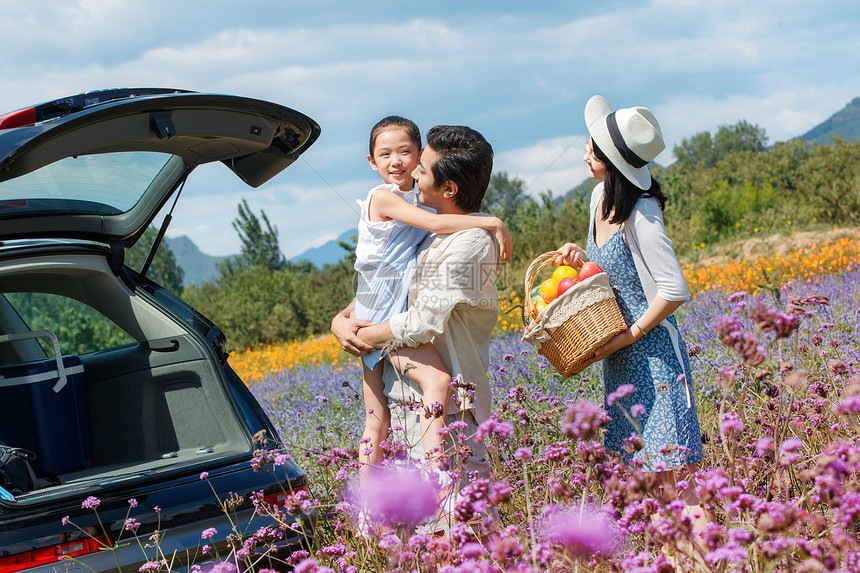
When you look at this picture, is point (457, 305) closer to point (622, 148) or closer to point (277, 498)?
point (622, 148)

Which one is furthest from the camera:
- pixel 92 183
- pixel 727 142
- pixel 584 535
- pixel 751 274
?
pixel 727 142

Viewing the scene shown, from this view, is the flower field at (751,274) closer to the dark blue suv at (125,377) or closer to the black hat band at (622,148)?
the dark blue suv at (125,377)

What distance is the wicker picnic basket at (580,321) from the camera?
2506 millimetres

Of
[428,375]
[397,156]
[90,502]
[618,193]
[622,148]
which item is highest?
[397,156]

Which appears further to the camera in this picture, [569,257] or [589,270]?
[569,257]

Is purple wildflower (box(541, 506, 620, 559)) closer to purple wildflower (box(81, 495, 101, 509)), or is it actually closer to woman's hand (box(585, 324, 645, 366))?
woman's hand (box(585, 324, 645, 366))

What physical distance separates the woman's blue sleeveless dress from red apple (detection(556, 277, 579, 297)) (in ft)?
0.68

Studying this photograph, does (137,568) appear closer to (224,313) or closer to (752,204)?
(224,313)

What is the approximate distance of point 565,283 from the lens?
260 centimetres

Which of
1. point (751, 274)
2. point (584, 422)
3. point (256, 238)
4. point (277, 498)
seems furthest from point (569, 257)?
point (256, 238)

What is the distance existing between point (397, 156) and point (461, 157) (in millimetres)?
443

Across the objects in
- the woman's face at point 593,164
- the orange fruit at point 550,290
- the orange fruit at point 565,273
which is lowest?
the orange fruit at point 550,290

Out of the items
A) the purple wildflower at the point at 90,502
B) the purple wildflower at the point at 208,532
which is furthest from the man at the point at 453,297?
the purple wildflower at the point at 90,502

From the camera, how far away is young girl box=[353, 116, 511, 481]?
2512 mm
